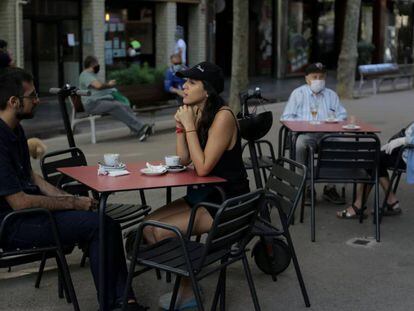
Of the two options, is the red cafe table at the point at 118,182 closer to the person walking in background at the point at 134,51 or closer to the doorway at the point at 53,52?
the doorway at the point at 53,52

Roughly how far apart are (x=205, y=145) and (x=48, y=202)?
1.10 m

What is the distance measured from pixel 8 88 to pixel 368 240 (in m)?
3.34

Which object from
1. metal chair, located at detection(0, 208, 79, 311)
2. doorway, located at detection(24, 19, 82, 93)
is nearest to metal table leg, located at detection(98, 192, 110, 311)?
metal chair, located at detection(0, 208, 79, 311)

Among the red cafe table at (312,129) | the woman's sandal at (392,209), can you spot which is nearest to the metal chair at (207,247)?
the red cafe table at (312,129)

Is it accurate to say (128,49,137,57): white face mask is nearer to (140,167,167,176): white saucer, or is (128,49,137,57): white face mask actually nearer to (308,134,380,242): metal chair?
(308,134,380,242): metal chair

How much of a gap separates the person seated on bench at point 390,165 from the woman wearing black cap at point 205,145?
85.0 inches

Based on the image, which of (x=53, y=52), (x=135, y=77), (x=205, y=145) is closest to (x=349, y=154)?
(x=205, y=145)

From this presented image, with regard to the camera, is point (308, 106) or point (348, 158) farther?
point (308, 106)

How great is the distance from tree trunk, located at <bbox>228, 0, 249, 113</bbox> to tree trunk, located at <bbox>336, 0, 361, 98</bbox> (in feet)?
16.1

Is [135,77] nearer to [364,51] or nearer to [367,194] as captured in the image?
[367,194]

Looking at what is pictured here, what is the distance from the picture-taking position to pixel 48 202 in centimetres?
415

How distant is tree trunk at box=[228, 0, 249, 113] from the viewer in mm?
13977

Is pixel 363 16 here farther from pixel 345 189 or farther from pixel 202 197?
pixel 202 197

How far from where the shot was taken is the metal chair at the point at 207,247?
3.73 metres
